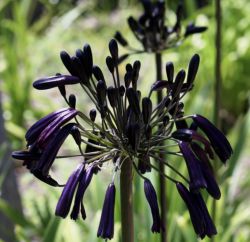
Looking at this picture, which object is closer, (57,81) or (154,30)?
(57,81)

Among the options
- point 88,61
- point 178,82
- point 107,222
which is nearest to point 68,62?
point 88,61

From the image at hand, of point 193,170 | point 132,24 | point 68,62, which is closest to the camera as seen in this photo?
point 193,170

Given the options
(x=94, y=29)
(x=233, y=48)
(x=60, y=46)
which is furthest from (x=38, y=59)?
(x=94, y=29)

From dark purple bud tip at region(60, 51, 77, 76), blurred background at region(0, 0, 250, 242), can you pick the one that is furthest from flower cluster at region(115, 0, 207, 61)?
dark purple bud tip at region(60, 51, 77, 76)

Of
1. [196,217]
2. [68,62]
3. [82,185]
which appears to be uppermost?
[68,62]

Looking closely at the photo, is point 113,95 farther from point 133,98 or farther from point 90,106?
point 90,106

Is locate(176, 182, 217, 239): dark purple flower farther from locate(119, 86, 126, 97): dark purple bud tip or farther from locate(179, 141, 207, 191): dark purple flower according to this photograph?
locate(119, 86, 126, 97): dark purple bud tip

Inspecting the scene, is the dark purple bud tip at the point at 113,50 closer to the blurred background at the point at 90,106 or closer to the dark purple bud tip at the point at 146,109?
the dark purple bud tip at the point at 146,109
